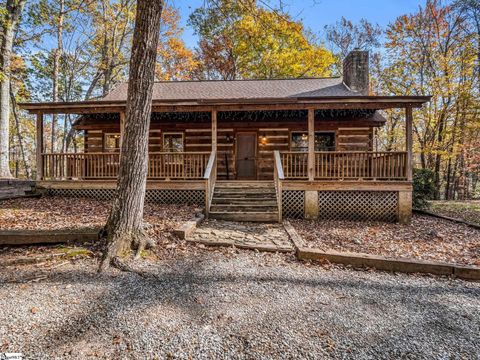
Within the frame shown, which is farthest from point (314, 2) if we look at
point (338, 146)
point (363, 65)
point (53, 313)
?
point (363, 65)

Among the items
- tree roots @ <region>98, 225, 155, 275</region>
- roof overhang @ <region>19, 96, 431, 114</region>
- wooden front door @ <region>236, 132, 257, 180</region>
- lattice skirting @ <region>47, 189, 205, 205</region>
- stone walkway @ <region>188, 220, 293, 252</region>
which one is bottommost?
stone walkway @ <region>188, 220, 293, 252</region>

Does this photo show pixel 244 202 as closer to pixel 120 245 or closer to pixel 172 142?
pixel 120 245

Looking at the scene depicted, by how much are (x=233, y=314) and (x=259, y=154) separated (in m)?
9.16

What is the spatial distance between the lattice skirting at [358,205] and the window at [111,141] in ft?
29.1

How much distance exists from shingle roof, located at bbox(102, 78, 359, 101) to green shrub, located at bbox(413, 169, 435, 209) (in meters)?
4.35

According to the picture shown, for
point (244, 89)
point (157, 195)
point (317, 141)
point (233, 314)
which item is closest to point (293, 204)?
point (317, 141)

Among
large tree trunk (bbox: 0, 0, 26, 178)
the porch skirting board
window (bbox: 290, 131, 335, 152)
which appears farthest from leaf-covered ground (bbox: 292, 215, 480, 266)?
large tree trunk (bbox: 0, 0, 26, 178)

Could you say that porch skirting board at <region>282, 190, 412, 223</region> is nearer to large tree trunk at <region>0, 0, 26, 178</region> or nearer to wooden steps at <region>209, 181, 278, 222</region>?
wooden steps at <region>209, 181, 278, 222</region>

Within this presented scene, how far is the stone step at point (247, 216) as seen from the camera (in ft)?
24.3

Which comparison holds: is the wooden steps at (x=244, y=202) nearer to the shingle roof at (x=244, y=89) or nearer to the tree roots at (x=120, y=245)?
the tree roots at (x=120, y=245)

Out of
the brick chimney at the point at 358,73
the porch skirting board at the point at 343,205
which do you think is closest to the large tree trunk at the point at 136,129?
the porch skirting board at the point at 343,205

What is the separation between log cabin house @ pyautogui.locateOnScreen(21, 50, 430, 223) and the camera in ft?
26.7

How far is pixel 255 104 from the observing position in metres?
8.34

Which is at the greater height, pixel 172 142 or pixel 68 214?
pixel 172 142
